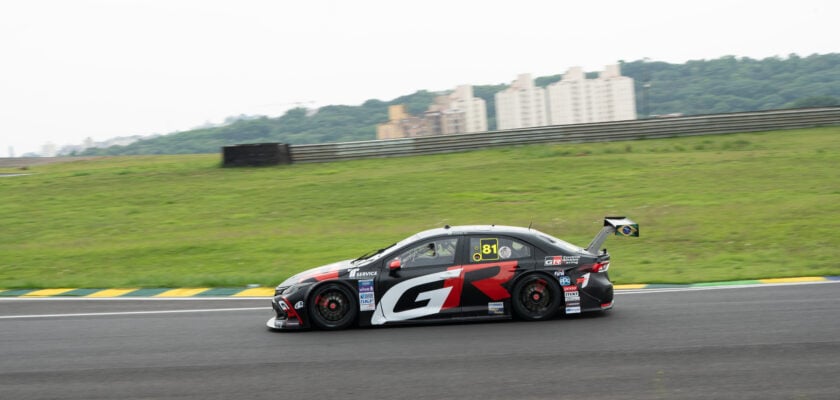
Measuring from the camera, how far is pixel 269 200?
2233 centimetres

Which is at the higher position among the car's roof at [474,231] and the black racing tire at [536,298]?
the car's roof at [474,231]

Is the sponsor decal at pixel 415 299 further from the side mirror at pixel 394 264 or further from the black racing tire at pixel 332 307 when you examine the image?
the black racing tire at pixel 332 307

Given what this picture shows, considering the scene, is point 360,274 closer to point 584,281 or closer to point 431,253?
point 431,253

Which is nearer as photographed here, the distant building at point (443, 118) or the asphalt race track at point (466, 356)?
the asphalt race track at point (466, 356)

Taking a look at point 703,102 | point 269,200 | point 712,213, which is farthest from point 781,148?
point 703,102

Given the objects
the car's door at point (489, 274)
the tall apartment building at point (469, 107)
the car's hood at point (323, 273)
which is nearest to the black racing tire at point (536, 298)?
the car's door at point (489, 274)

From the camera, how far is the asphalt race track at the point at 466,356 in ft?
23.7

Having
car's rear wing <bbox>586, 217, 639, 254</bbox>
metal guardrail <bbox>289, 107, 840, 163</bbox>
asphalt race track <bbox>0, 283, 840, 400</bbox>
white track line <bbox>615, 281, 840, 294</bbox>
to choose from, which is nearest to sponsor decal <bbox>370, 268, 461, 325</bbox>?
asphalt race track <bbox>0, 283, 840, 400</bbox>

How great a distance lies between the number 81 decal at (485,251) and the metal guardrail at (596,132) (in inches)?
782

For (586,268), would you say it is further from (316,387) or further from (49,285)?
(49,285)

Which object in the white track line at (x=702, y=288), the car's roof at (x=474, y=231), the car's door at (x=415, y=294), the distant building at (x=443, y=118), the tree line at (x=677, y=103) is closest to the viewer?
the car's door at (x=415, y=294)

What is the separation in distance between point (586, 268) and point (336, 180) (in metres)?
15.6

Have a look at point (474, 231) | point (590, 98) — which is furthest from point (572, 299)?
point (590, 98)

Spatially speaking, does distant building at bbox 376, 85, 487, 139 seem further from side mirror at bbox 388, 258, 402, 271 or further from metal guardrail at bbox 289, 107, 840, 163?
side mirror at bbox 388, 258, 402, 271
